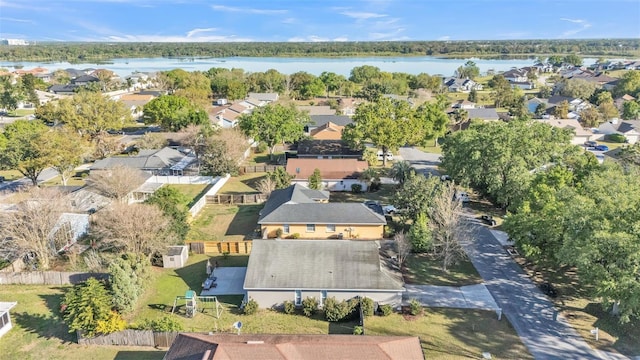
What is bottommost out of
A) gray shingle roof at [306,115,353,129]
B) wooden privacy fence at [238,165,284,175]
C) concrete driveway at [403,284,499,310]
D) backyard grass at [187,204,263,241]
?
concrete driveway at [403,284,499,310]

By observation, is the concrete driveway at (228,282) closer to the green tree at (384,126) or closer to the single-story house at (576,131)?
the green tree at (384,126)

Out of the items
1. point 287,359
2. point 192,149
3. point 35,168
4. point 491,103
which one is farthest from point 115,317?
point 491,103

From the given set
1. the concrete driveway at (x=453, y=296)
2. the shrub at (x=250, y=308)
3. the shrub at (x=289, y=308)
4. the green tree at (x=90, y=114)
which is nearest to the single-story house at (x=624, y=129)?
the concrete driveway at (x=453, y=296)

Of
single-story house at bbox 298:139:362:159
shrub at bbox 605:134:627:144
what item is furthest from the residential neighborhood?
shrub at bbox 605:134:627:144

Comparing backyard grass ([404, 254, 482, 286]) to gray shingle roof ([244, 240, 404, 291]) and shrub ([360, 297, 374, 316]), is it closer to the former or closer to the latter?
gray shingle roof ([244, 240, 404, 291])

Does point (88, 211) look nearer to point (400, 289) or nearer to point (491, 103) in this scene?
point (400, 289)

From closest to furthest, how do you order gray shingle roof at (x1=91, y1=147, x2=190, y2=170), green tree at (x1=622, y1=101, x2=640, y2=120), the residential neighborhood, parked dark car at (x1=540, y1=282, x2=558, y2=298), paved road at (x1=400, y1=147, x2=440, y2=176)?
1. the residential neighborhood
2. parked dark car at (x1=540, y1=282, x2=558, y2=298)
3. gray shingle roof at (x1=91, y1=147, x2=190, y2=170)
4. paved road at (x1=400, y1=147, x2=440, y2=176)
5. green tree at (x1=622, y1=101, x2=640, y2=120)

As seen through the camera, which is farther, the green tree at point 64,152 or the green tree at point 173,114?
the green tree at point 173,114
